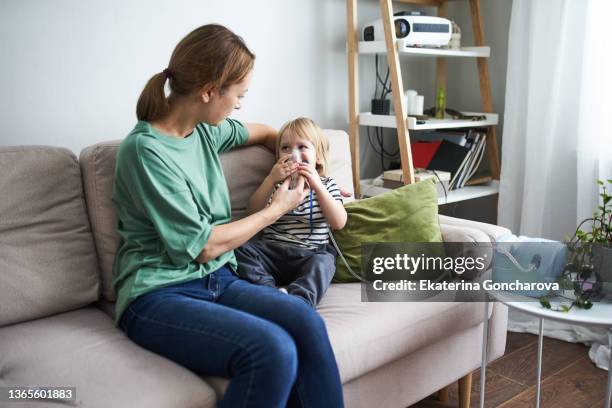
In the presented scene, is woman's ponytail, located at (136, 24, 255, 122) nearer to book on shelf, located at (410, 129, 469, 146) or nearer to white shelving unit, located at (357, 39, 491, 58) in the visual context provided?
white shelving unit, located at (357, 39, 491, 58)

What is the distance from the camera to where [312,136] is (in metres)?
1.82

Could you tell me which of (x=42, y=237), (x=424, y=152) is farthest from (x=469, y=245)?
(x=42, y=237)

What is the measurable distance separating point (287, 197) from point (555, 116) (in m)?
1.38

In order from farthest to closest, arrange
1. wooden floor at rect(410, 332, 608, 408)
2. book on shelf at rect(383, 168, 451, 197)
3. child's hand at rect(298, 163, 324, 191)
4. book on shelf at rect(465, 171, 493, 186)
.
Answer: book on shelf at rect(465, 171, 493, 186) → book on shelf at rect(383, 168, 451, 197) → wooden floor at rect(410, 332, 608, 408) → child's hand at rect(298, 163, 324, 191)

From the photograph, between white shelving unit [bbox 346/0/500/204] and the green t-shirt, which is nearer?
the green t-shirt

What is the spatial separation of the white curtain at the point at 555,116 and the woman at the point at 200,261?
1.37 m

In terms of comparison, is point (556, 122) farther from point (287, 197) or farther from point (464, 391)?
point (287, 197)

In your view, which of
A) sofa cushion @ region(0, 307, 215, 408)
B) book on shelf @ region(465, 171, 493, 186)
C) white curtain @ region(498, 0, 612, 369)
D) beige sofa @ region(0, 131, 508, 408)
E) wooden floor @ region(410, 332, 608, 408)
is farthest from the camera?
book on shelf @ region(465, 171, 493, 186)

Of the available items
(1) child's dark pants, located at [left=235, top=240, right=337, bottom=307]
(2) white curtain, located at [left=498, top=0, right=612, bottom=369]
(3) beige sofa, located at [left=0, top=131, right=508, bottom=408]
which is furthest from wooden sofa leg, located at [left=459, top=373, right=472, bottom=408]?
(2) white curtain, located at [left=498, top=0, right=612, bottom=369]

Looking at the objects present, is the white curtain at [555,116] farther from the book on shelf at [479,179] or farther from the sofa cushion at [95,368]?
the sofa cushion at [95,368]

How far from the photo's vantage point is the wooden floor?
1928mm

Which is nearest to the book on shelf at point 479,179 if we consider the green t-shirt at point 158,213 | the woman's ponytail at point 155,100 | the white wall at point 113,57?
the white wall at point 113,57

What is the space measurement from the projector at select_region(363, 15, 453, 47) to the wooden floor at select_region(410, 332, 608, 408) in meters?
1.24

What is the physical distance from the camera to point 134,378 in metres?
1.20
